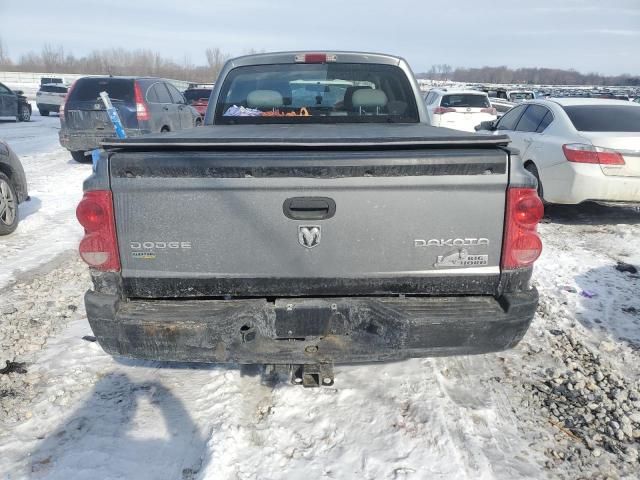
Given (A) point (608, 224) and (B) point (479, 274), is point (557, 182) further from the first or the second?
(B) point (479, 274)

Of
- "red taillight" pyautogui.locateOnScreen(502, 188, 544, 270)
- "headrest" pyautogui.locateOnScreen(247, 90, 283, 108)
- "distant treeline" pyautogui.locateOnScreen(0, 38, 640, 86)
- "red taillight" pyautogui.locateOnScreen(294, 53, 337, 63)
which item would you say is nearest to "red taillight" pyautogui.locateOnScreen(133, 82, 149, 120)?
"headrest" pyautogui.locateOnScreen(247, 90, 283, 108)

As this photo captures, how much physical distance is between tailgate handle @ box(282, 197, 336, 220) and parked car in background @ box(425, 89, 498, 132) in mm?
12725

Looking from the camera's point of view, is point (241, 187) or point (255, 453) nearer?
point (241, 187)

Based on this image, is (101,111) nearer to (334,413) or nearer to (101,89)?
(101,89)

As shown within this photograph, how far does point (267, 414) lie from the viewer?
2.78 metres

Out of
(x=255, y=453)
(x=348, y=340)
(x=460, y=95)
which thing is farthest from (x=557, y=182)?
(x=460, y=95)

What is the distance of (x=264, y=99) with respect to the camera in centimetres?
426

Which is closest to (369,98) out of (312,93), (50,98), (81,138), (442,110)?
(312,93)

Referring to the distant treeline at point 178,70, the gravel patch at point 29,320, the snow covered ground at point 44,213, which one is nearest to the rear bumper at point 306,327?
the gravel patch at point 29,320

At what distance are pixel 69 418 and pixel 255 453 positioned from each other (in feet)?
3.79

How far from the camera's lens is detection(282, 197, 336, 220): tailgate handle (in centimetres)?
227

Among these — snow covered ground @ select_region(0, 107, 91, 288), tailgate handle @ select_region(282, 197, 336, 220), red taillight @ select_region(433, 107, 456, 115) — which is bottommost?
snow covered ground @ select_region(0, 107, 91, 288)

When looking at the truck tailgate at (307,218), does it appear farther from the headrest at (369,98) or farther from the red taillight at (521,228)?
the headrest at (369,98)

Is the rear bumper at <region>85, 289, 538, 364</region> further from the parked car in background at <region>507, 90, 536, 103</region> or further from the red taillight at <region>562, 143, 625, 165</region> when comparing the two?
the parked car in background at <region>507, 90, 536, 103</region>
